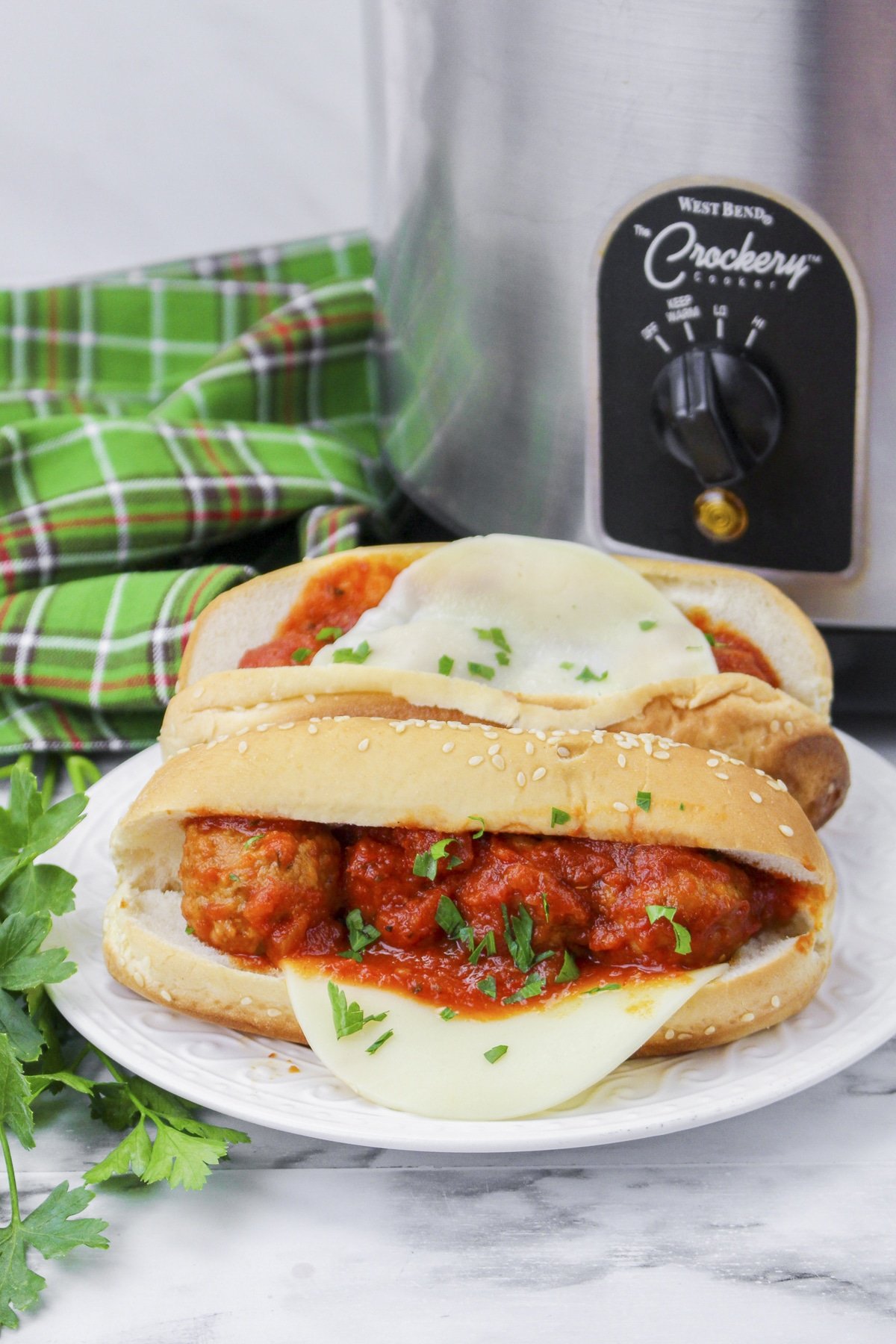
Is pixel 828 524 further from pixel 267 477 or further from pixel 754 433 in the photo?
pixel 267 477

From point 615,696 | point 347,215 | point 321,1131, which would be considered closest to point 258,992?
point 321,1131

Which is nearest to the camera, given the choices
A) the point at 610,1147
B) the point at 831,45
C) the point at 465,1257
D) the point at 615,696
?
the point at 465,1257

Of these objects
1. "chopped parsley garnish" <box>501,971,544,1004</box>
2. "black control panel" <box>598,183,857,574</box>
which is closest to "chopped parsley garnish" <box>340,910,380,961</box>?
"chopped parsley garnish" <box>501,971,544,1004</box>

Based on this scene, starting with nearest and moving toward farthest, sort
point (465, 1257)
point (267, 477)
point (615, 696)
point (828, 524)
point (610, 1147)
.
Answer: point (465, 1257)
point (610, 1147)
point (615, 696)
point (828, 524)
point (267, 477)

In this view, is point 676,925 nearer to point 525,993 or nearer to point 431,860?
point 525,993

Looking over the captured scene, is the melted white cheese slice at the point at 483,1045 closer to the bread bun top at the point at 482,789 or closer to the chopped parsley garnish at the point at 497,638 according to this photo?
the bread bun top at the point at 482,789

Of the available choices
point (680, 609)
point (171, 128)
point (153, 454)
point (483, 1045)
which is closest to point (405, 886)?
point (483, 1045)

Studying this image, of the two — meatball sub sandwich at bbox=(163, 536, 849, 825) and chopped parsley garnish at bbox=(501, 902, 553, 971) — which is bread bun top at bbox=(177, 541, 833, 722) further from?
chopped parsley garnish at bbox=(501, 902, 553, 971)
